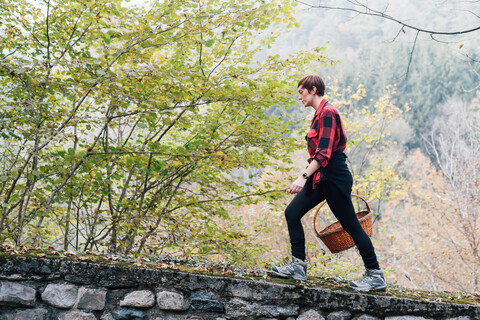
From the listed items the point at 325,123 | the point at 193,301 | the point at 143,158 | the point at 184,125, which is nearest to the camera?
the point at 193,301

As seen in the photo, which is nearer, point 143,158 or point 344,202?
point 344,202

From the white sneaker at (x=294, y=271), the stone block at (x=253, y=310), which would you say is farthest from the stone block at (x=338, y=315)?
the white sneaker at (x=294, y=271)

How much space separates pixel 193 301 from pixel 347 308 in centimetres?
101

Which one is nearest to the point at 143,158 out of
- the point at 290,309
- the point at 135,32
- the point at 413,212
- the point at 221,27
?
the point at 135,32

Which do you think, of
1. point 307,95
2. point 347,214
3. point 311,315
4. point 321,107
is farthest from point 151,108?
point 311,315

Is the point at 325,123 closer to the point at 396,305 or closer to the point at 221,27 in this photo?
the point at 396,305

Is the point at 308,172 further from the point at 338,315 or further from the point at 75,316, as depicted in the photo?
the point at 75,316

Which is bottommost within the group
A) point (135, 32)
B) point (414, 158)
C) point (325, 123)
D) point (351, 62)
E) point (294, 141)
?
point (325, 123)

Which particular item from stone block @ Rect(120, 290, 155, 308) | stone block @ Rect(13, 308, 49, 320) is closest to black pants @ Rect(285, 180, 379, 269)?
stone block @ Rect(120, 290, 155, 308)

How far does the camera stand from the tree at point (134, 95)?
375 cm

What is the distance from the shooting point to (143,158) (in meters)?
4.24

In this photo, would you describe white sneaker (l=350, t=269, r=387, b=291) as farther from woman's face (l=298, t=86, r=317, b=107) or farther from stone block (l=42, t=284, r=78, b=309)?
stone block (l=42, t=284, r=78, b=309)

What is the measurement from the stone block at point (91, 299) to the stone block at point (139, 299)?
0.42 feet

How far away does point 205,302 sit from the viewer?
2.49m
